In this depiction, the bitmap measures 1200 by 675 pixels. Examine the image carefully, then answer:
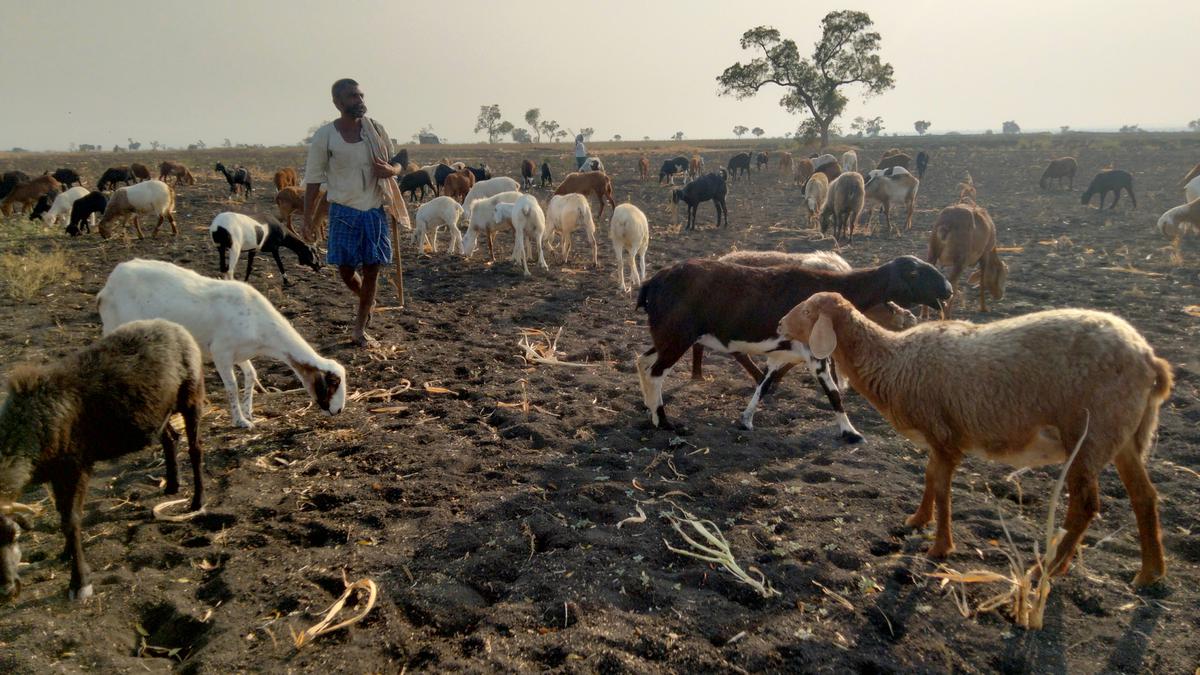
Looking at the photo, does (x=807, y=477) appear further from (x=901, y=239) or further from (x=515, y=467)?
(x=901, y=239)

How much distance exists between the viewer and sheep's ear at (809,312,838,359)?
4.14 meters

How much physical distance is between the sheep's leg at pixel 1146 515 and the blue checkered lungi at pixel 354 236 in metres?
6.45

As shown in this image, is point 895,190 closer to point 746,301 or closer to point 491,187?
point 491,187

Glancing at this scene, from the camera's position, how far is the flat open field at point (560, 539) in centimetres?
296

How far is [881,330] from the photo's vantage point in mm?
4223

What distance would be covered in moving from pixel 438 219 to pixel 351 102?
8312 millimetres

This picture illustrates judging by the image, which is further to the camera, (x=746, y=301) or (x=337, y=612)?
(x=746, y=301)

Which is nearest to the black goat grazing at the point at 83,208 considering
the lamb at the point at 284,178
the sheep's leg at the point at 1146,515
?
the lamb at the point at 284,178

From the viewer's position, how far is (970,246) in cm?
897

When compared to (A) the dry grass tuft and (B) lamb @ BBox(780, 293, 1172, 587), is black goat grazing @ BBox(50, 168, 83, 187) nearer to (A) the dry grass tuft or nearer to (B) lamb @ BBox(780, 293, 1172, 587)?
(A) the dry grass tuft

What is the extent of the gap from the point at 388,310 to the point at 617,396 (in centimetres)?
437

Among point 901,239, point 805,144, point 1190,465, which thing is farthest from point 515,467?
point 805,144

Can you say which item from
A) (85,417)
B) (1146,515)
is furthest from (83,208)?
(1146,515)

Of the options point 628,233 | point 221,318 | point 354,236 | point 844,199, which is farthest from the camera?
point 844,199
